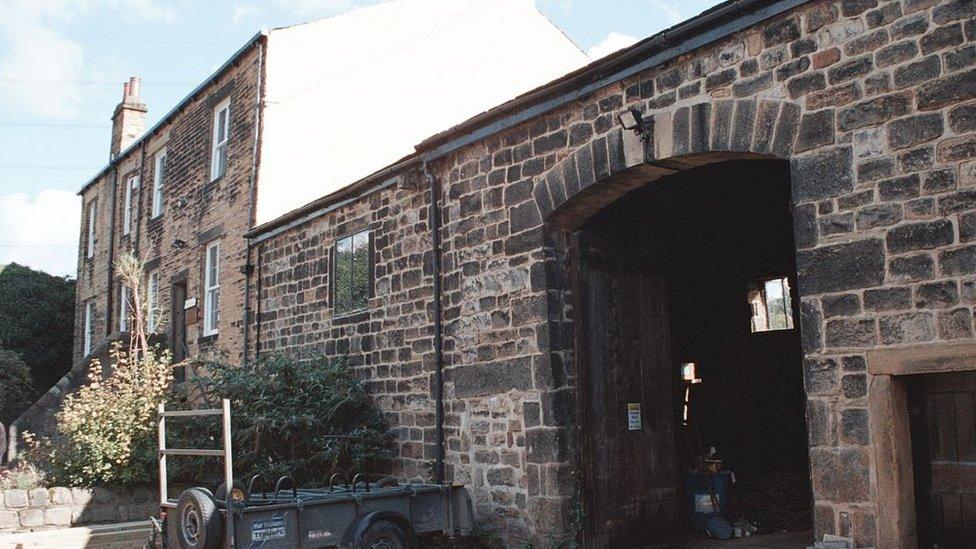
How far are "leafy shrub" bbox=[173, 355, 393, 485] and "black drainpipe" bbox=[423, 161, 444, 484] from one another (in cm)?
111

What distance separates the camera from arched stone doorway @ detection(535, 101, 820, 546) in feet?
23.0

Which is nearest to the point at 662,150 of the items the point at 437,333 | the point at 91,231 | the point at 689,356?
the point at 437,333

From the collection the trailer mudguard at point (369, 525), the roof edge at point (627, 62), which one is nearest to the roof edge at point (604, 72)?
the roof edge at point (627, 62)

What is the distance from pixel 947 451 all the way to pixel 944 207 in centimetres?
175

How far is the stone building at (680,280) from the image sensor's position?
18.5 feet

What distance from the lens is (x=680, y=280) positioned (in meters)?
12.3

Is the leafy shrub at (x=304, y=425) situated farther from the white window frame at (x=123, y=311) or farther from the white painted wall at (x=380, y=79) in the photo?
the white window frame at (x=123, y=311)

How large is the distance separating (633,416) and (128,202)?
17.6 m

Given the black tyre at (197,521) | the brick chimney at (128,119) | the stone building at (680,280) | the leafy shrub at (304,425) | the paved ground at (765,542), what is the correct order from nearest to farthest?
1. the stone building at (680,280)
2. the black tyre at (197,521)
3. the paved ground at (765,542)
4. the leafy shrub at (304,425)
5. the brick chimney at (128,119)

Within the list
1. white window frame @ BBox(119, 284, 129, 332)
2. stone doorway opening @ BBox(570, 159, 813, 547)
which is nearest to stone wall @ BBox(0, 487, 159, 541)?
stone doorway opening @ BBox(570, 159, 813, 547)

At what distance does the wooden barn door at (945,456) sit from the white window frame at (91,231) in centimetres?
2365

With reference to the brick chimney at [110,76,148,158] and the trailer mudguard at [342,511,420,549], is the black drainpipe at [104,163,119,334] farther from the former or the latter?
the trailer mudguard at [342,511,420,549]

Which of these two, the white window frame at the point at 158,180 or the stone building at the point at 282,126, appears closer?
the stone building at the point at 282,126

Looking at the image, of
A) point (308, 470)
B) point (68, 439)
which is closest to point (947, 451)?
point (308, 470)
